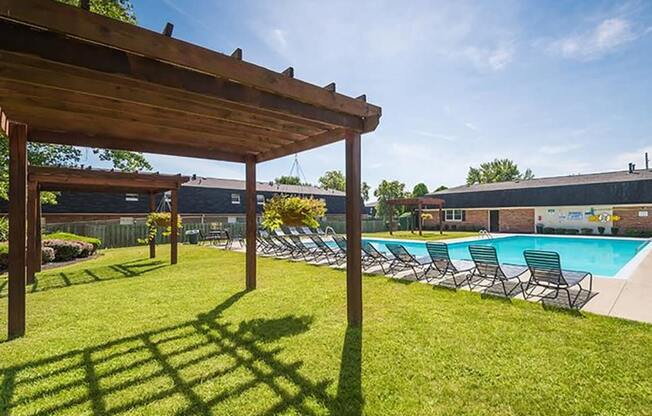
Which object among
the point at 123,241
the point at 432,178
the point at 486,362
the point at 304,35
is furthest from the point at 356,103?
the point at 432,178

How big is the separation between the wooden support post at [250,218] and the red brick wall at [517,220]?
992 inches

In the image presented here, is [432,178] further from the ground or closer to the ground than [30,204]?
further from the ground

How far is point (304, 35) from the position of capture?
24.5 ft

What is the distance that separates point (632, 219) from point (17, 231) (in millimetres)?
29464

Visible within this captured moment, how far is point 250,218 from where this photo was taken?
272 inches

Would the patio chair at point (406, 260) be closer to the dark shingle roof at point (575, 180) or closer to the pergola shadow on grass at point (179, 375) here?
the pergola shadow on grass at point (179, 375)

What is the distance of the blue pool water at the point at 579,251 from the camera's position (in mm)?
11205

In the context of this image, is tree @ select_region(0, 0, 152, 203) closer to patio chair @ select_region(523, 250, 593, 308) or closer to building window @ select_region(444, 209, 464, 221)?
patio chair @ select_region(523, 250, 593, 308)

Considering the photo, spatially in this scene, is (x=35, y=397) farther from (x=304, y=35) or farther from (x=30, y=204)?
(x=30, y=204)

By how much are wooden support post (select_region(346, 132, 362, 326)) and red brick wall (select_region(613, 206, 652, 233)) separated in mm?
25120

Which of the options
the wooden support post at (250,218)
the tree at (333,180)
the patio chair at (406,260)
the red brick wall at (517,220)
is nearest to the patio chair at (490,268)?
the patio chair at (406,260)

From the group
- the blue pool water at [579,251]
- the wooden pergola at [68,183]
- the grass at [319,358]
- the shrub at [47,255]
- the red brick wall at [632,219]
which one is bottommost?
the blue pool water at [579,251]

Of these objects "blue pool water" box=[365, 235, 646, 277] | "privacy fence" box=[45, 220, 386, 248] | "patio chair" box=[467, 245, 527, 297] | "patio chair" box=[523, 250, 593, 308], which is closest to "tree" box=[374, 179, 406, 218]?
"blue pool water" box=[365, 235, 646, 277]

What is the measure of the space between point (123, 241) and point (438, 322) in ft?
64.8
